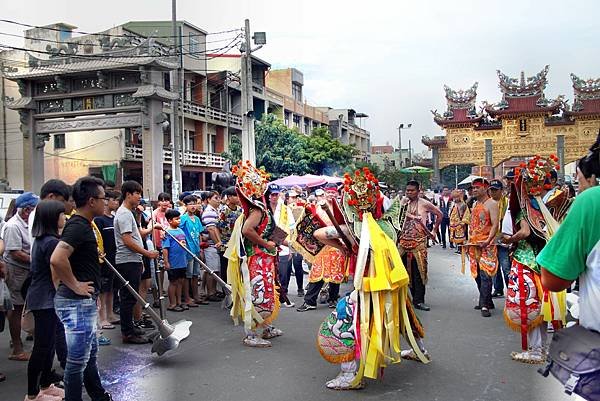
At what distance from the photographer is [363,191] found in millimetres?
4340

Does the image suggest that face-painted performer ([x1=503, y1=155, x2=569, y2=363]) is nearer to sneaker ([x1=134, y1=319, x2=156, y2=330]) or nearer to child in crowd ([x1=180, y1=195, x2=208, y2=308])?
sneaker ([x1=134, y1=319, x2=156, y2=330])

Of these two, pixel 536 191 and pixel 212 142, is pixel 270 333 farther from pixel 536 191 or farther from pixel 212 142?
pixel 212 142

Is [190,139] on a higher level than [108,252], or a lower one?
higher

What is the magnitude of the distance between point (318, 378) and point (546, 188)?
2.77 metres

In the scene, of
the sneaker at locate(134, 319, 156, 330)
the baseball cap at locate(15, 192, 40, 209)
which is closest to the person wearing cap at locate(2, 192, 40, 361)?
the baseball cap at locate(15, 192, 40, 209)

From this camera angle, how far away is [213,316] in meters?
7.17

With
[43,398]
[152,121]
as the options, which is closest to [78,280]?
[43,398]

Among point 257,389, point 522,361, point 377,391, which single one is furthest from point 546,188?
point 257,389

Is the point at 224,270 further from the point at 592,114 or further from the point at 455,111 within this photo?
the point at 592,114

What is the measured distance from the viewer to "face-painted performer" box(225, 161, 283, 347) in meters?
5.55

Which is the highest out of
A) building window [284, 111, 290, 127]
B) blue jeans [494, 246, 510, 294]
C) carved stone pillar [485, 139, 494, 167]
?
building window [284, 111, 290, 127]

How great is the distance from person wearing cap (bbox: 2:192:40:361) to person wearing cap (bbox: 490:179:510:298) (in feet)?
18.0

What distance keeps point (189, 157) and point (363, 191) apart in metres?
22.9

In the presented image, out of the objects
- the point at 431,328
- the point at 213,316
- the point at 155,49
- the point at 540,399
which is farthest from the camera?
the point at 155,49
